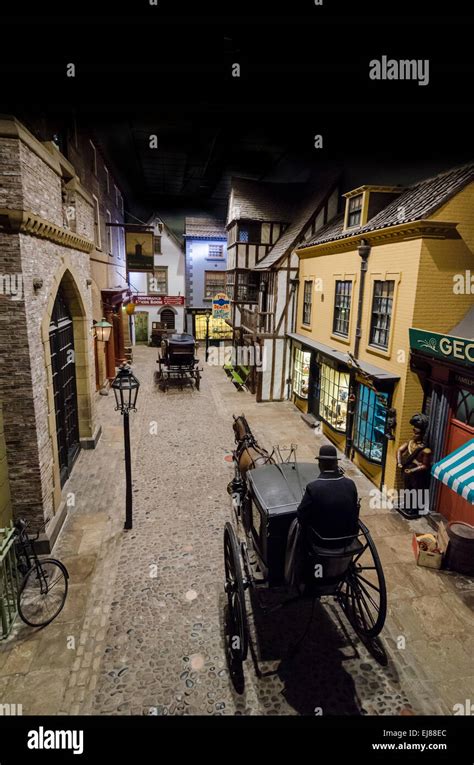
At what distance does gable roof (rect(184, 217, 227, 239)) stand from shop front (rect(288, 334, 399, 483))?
18.3m

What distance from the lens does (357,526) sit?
504 centimetres

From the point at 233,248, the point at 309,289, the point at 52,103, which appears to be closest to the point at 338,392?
the point at 309,289

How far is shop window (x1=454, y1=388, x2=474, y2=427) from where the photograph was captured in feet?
26.9

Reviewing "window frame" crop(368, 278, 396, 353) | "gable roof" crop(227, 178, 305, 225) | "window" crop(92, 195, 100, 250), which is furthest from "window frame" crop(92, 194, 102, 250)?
"window frame" crop(368, 278, 396, 353)

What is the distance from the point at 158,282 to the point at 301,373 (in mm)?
20369

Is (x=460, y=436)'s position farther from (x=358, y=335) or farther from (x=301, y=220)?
(x=301, y=220)

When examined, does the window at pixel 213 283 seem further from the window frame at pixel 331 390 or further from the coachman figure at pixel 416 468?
the coachman figure at pixel 416 468

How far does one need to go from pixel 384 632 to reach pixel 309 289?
12.8 metres

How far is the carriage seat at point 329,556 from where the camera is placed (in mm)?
4824

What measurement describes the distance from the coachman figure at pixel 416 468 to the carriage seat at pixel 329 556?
15.6 feet

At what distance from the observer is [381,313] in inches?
428

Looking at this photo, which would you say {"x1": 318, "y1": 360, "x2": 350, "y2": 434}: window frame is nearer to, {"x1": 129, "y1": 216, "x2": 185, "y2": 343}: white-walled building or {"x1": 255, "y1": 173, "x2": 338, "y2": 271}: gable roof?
{"x1": 255, "y1": 173, "x2": 338, "y2": 271}: gable roof
